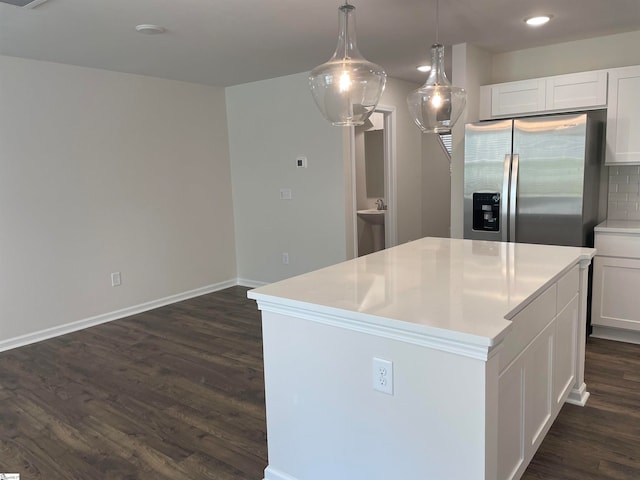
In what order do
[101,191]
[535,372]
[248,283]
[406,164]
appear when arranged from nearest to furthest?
[535,372]
[101,191]
[406,164]
[248,283]

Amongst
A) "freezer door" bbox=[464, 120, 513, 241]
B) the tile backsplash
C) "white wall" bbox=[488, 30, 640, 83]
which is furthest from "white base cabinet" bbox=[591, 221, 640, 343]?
"white wall" bbox=[488, 30, 640, 83]

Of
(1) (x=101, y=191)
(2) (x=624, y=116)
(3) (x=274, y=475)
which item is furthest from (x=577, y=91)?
(1) (x=101, y=191)

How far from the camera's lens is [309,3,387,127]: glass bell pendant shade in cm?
214

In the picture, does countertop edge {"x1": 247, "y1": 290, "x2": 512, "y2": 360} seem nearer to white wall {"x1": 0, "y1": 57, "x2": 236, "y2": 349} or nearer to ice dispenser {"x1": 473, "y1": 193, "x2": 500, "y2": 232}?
ice dispenser {"x1": 473, "y1": 193, "x2": 500, "y2": 232}

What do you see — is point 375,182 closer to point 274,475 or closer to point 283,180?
point 283,180

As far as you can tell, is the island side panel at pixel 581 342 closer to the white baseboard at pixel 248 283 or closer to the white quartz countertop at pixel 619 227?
the white quartz countertop at pixel 619 227

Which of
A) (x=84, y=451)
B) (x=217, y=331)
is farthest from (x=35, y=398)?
(x=217, y=331)

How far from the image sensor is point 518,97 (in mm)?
4109

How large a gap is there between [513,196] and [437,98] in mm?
1521

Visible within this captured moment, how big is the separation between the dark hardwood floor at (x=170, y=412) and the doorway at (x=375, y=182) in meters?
2.32

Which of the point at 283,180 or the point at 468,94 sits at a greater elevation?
the point at 468,94

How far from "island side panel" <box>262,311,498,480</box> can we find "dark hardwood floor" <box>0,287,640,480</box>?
511 millimetres

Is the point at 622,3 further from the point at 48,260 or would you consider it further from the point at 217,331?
the point at 48,260

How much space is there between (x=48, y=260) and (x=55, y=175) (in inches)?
29.4
